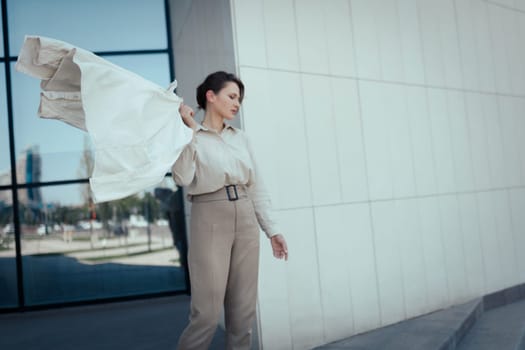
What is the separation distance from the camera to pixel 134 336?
3.99 meters

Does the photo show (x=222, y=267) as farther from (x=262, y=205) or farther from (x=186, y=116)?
(x=186, y=116)

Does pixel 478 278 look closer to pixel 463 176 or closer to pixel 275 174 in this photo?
pixel 463 176

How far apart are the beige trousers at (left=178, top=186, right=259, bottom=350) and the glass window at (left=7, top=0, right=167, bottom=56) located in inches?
182

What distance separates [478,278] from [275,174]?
2358mm

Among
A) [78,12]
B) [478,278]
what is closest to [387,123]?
[478,278]

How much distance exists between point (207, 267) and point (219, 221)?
204 mm

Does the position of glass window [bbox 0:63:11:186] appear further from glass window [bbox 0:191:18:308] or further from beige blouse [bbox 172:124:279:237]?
beige blouse [bbox 172:124:279:237]

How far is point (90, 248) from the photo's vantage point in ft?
20.0

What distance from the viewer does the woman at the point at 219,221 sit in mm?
2227

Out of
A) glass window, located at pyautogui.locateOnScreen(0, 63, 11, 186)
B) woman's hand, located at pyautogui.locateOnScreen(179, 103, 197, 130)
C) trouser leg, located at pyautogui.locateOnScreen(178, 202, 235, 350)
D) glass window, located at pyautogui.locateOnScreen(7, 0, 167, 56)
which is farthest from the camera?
glass window, located at pyautogui.locateOnScreen(7, 0, 167, 56)

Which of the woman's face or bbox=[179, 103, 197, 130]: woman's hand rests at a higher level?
the woman's face

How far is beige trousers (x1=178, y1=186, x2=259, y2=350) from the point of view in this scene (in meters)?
2.23

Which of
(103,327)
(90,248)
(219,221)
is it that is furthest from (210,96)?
(90,248)

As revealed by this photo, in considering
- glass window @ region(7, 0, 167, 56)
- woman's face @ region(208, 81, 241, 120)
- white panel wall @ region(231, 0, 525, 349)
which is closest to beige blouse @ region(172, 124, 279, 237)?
woman's face @ region(208, 81, 241, 120)
